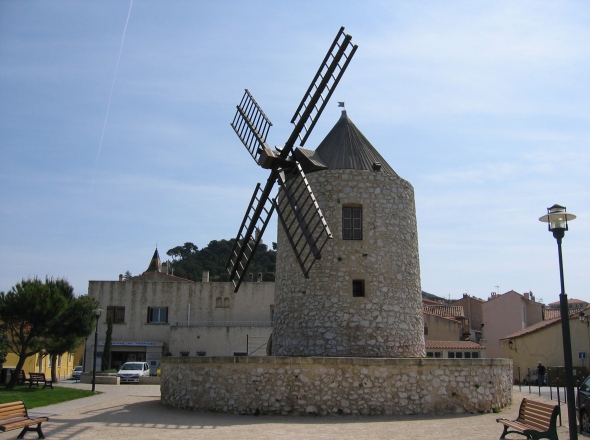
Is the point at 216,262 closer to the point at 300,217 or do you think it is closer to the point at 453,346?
the point at 453,346

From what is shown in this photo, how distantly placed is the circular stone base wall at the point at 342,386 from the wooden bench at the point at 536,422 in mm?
3073

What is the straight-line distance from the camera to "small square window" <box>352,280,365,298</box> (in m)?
Result: 16.3

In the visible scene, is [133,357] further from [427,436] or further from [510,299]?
[427,436]

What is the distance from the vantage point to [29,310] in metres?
22.2

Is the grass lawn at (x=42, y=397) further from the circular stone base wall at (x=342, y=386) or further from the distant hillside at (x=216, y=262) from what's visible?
the distant hillside at (x=216, y=262)

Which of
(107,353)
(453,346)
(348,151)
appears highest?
(348,151)

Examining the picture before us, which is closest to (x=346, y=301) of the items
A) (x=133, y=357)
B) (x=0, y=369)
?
(x=0, y=369)

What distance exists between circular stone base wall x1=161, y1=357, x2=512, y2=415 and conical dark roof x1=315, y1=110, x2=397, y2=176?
616cm

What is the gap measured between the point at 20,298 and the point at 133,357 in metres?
14.7

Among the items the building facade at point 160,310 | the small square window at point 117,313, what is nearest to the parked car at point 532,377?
→ the building facade at point 160,310

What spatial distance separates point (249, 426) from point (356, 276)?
575 cm

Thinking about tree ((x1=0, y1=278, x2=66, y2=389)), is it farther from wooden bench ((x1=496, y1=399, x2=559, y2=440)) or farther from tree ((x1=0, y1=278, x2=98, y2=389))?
wooden bench ((x1=496, y1=399, x2=559, y2=440))

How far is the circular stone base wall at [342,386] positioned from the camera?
530 inches

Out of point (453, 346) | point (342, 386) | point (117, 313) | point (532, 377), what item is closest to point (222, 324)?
point (117, 313)
